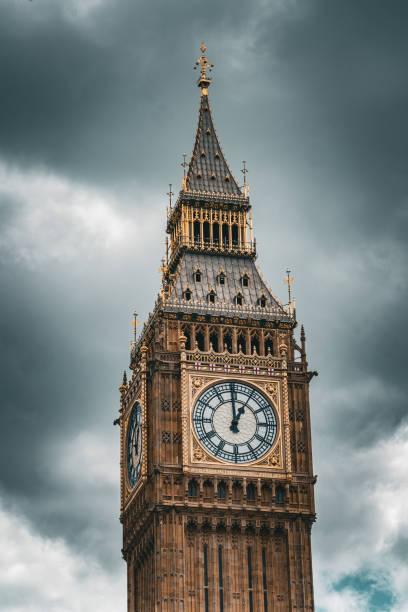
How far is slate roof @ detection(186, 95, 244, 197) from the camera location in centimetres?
10744

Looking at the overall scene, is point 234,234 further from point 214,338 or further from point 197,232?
point 214,338

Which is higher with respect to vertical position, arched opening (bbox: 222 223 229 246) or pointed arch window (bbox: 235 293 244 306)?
arched opening (bbox: 222 223 229 246)

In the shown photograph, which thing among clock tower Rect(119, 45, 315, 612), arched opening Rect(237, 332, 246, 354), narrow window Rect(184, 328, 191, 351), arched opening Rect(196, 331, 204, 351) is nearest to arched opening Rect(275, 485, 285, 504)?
clock tower Rect(119, 45, 315, 612)

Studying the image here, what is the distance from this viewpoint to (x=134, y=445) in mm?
99438

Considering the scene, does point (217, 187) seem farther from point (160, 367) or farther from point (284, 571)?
point (284, 571)

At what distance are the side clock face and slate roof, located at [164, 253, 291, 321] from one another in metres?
6.20

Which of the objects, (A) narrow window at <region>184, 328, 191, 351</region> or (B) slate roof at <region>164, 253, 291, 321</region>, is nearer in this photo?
(A) narrow window at <region>184, 328, 191, 351</region>

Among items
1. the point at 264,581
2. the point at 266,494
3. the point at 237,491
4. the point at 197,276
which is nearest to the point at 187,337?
the point at 197,276

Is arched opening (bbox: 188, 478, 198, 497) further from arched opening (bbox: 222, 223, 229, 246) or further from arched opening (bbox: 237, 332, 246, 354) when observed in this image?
arched opening (bbox: 222, 223, 229, 246)

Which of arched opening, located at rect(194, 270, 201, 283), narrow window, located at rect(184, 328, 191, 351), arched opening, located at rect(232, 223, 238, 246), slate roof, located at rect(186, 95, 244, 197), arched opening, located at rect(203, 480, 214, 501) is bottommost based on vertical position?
arched opening, located at rect(203, 480, 214, 501)

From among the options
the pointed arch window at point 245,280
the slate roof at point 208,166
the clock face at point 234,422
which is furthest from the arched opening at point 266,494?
the slate roof at point 208,166

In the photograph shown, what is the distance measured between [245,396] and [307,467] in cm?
512

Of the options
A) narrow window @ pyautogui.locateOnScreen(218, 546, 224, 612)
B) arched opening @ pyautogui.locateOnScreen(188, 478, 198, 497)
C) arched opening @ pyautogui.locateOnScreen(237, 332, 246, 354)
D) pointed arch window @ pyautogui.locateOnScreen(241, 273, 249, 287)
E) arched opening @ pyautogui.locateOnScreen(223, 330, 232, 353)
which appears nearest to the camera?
narrow window @ pyautogui.locateOnScreen(218, 546, 224, 612)

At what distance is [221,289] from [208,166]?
966cm
